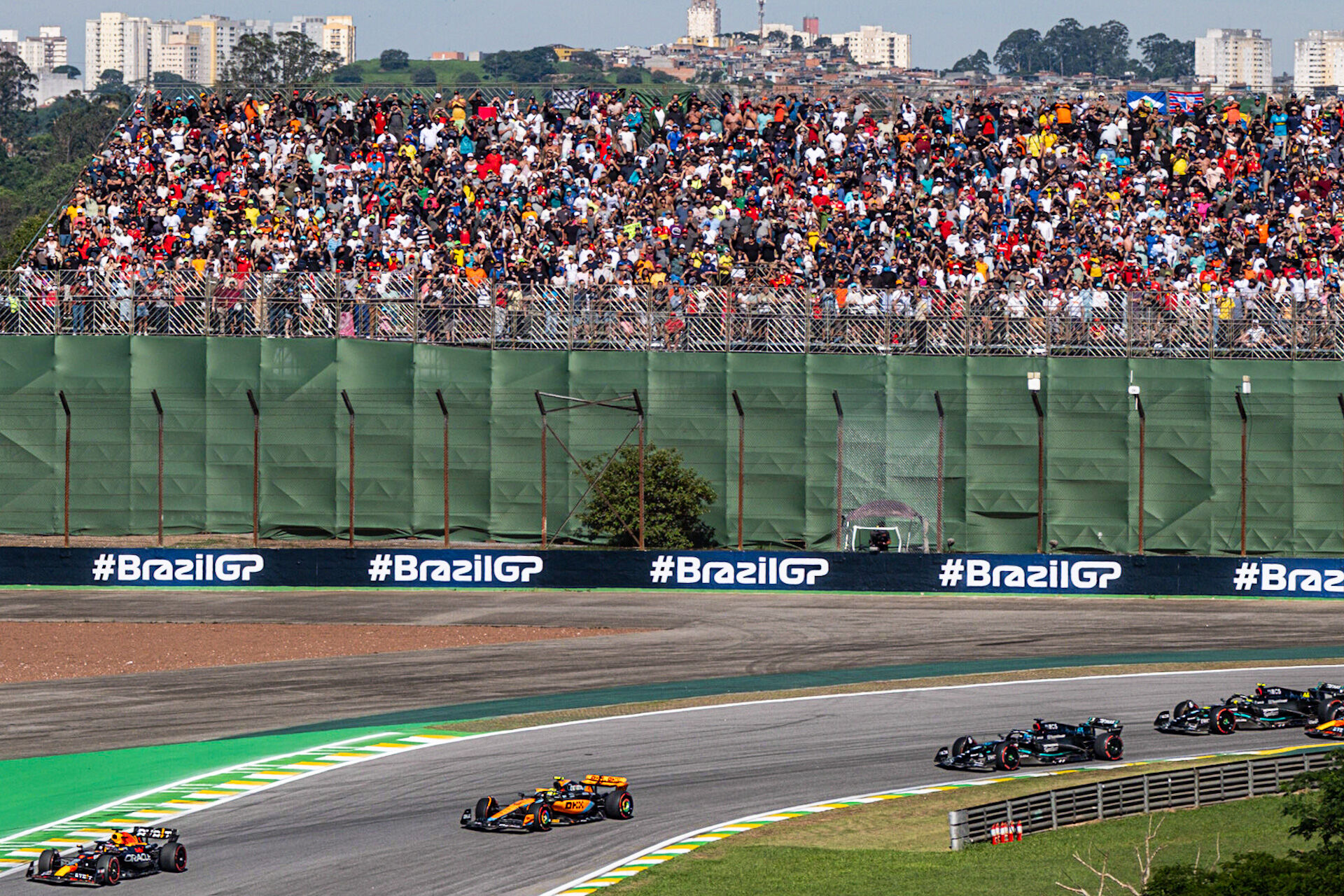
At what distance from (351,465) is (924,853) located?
79.4ft

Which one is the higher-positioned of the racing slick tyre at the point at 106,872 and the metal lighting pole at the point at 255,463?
the metal lighting pole at the point at 255,463

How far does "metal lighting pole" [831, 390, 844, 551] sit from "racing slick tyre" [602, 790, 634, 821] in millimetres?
20894

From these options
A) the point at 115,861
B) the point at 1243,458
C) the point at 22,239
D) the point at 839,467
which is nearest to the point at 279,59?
the point at 22,239

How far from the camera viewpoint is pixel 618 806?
2142cm

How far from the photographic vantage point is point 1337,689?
27.0 meters

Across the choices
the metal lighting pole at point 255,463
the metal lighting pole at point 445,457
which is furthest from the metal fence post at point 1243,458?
the metal lighting pole at point 255,463

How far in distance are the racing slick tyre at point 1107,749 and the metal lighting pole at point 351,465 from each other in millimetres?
20526

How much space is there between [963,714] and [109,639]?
1596 centimetres

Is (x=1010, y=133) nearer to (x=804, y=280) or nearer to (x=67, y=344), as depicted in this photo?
(x=804, y=280)

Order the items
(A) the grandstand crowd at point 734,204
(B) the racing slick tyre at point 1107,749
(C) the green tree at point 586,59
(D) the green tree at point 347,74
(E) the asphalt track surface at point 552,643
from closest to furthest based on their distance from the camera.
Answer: (B) the racing slick tyre at point 1107,749
(E) the asphalt track surface at point 552,643
(A) the grandstand crowd at point 734,204
(D) the green tree at point 347,74
(C) the green tree at point 586,59

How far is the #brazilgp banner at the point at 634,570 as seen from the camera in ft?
128

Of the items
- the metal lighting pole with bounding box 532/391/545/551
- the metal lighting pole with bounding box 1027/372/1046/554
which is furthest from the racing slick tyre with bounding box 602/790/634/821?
the metal lighting pole with bounding box 1027/372/1046/554

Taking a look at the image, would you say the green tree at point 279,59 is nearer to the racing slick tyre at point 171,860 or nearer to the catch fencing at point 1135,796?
the catch fencing at point 1135,796

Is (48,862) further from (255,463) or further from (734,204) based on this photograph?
(734,204)
